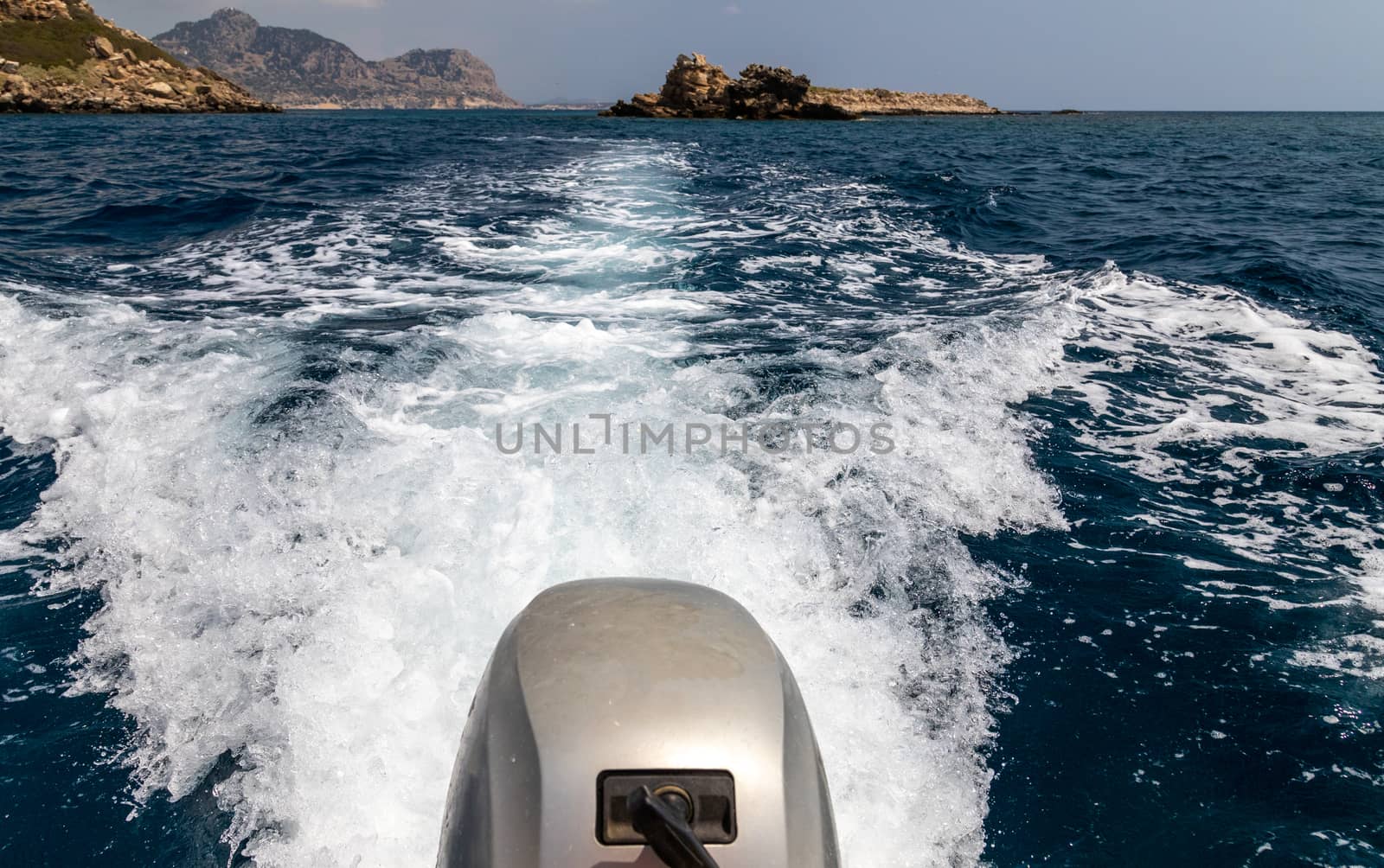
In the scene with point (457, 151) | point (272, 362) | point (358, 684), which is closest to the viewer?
point (358, 684)

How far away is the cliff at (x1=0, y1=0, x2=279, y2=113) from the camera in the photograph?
1674 inches

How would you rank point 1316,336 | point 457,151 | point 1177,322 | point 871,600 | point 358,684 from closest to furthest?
point 358,684 → point 871,600 → point 1316,336 → point 1177,322 → point 457,151

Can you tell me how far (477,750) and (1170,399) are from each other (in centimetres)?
453

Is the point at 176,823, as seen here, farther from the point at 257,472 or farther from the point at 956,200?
the point at 956,200

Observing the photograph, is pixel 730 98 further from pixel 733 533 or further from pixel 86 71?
pixel 733 533

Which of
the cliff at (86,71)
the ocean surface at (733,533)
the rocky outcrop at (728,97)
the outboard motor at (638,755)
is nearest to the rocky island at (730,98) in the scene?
the rocky outcrop at (728,97)

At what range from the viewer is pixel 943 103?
249ft

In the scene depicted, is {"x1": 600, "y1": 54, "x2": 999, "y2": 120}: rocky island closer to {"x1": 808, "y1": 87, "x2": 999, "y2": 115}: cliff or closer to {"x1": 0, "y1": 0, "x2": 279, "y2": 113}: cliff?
{"x1": 808, "y1": 87, "x2": 999, "y2": 115}: cliff

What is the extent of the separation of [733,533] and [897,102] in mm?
76472

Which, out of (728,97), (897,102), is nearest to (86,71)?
(728,97)

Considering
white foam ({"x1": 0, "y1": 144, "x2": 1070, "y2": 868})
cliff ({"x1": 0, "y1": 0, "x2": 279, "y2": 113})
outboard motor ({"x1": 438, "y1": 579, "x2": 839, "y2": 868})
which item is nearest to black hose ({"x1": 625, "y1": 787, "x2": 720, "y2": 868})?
outboard motor ({"x1": 438, "y1": 579, "x2": 839, "y2": 868})

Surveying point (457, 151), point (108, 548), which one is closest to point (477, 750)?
point (108, 548)

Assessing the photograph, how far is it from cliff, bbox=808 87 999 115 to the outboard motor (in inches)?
2405

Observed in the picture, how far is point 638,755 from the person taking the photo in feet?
4.13
